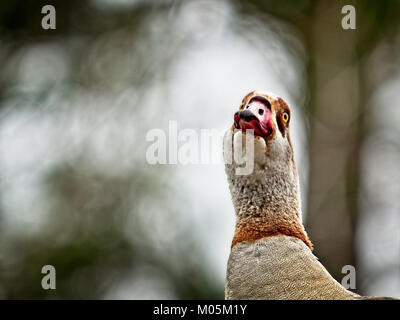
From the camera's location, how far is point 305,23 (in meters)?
8.60

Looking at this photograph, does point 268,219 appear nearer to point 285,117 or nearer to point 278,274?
point 278,274

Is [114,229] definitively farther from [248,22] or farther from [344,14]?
[344,14]

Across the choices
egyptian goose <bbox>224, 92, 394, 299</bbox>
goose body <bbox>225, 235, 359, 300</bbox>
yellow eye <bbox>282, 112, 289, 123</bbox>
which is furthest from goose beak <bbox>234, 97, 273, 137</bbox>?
goose body <bbox>225, 235, 359, 300</bbox>

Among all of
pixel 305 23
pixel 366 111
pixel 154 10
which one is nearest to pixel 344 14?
pixel 305 23

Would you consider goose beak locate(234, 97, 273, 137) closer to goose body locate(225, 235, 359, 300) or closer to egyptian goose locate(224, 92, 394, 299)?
egyptian goose locate(224, 92, 394, 299)

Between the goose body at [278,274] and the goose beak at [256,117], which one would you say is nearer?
the goose body at [278,274]

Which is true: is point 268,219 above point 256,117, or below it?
below

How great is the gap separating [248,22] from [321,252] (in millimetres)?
3310

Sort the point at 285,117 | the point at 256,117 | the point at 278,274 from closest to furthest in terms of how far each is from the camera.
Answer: the point at 278,274, the point at 256,117, the point at 285,117

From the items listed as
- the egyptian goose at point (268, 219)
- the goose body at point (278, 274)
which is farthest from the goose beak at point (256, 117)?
the goose body at point (278, 274)

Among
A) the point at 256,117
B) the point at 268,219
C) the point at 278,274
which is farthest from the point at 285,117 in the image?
the point at 278,274

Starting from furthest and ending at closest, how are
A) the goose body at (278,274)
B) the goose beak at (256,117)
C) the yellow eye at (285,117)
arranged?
the yellow eye at (285,117) < the goose beak at (256,117) < the goose body at (278,274)

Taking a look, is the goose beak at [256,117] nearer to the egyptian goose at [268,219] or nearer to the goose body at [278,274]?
the egyptian goose at [268,219]

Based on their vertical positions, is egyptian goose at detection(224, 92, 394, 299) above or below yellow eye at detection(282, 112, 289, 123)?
below
